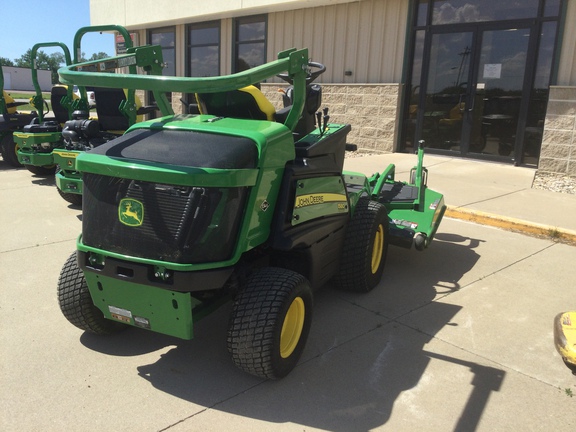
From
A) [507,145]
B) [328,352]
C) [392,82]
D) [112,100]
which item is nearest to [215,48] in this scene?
[392,82]

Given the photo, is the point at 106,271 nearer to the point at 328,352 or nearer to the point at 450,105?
the point at 328,352

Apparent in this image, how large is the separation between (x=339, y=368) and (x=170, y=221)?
1.34 metres

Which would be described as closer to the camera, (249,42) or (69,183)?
(69,183)

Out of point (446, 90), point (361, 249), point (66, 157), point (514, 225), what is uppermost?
point (446, 90)

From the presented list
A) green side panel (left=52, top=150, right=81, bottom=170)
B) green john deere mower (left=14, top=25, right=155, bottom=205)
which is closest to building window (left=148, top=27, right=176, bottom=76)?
green john deere mower (left=14, top=25, right=155, bottom=205)

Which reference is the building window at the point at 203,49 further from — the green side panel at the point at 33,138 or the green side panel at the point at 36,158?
the green side panel at the point at 36,158

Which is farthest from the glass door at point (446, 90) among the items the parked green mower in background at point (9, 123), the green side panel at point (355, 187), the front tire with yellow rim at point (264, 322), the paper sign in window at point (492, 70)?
the front tire with yellow rim at point (264, 322)

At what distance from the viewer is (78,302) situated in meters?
3.22

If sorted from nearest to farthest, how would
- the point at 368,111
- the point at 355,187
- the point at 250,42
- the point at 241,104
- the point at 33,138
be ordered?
the point at 241,104 < the point at 355,187 < the point at 33,138 < the point at 368,111 < the point at 250,42

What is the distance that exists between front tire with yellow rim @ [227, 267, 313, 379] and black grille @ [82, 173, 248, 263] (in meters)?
0.27

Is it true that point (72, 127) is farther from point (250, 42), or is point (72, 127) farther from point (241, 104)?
point (250, 42)

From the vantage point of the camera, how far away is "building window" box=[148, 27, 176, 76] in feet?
51.1

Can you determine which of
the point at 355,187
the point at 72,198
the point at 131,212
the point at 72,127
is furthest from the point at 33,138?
the point at 131,212

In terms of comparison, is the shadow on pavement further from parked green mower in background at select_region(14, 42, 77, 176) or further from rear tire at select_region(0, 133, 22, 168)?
rear tire at select_region(0, 133, 22, 168)
